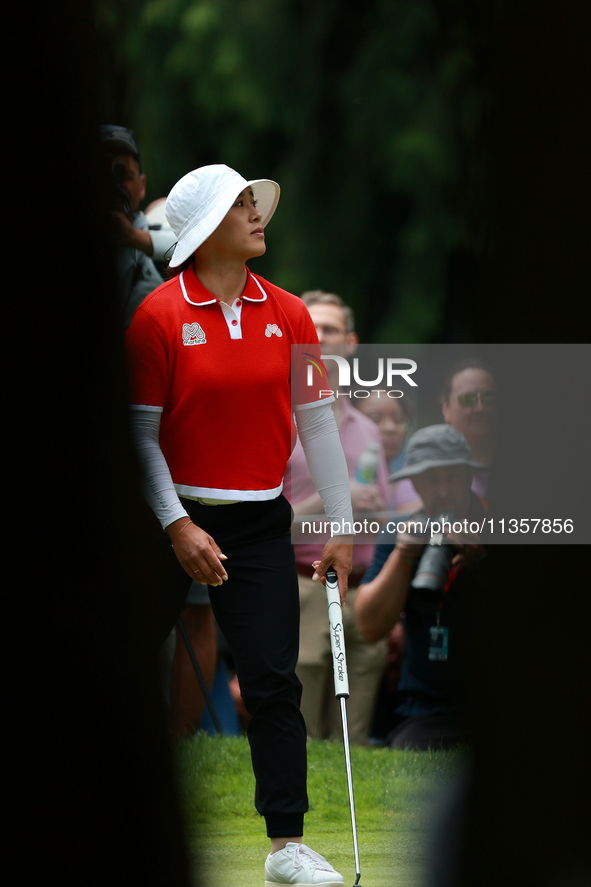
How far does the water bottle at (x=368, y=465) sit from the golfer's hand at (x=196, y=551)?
1506 mm

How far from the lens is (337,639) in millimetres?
2768

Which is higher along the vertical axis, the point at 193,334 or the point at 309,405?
the point at 193,334

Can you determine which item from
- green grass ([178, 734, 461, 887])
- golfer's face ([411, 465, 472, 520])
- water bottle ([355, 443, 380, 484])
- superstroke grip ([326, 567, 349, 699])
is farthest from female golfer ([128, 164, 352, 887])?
water bottle ([355, 443, 380, 484])

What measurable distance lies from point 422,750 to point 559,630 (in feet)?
8.92

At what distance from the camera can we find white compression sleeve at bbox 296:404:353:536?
2.83 metres

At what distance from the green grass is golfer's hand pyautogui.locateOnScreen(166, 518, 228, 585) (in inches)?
22.6

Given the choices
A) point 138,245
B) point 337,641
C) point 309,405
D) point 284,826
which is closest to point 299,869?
point 284,826

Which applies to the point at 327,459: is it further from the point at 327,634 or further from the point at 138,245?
the point at 327,634

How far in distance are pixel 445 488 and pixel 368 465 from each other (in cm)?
58

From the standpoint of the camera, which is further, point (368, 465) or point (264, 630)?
point (368, 465)

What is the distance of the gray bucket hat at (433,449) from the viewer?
11.6ft

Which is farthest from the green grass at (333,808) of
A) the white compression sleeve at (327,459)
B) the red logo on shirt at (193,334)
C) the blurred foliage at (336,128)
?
the blurred foliage at (336,128)

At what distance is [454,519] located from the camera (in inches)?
135

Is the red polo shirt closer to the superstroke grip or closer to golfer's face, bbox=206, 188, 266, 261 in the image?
golfer's face, bbox=206, 188, 266, 261
